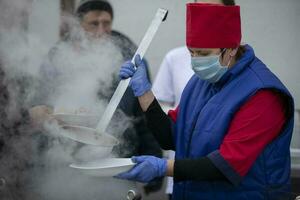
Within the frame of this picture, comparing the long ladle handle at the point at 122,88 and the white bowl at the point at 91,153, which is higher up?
the long ladle handle at the point at 122,88

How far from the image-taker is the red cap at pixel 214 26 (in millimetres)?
1825

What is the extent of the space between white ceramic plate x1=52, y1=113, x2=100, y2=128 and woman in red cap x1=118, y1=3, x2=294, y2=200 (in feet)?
0.90

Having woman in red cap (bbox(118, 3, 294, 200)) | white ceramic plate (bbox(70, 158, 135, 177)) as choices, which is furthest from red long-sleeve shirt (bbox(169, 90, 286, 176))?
white ceramic plate (bbox(70, 158, 135, 177))

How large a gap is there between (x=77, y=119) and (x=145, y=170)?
36cm

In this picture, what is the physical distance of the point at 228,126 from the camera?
1.79 meters

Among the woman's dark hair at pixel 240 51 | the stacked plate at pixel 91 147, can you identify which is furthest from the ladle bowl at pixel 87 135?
the woman's dark hair at pixel 240 51

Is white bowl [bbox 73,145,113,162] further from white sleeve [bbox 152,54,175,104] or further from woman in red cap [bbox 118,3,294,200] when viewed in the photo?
white sleeve [bbox 152,54,175,104]

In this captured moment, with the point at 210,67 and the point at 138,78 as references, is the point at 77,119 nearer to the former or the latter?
the point at 138,78

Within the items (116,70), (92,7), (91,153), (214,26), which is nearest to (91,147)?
(91,153)

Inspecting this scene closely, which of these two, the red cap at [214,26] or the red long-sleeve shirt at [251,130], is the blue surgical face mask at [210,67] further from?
the red long-sleeve shirt at [251,130]

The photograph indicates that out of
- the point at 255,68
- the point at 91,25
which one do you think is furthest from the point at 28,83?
the point at 255,68

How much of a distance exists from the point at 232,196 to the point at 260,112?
1.05 ft

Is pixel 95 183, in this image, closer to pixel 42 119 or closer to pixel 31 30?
pixel 42 119

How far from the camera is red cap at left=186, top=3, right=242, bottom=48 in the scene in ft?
5.99
